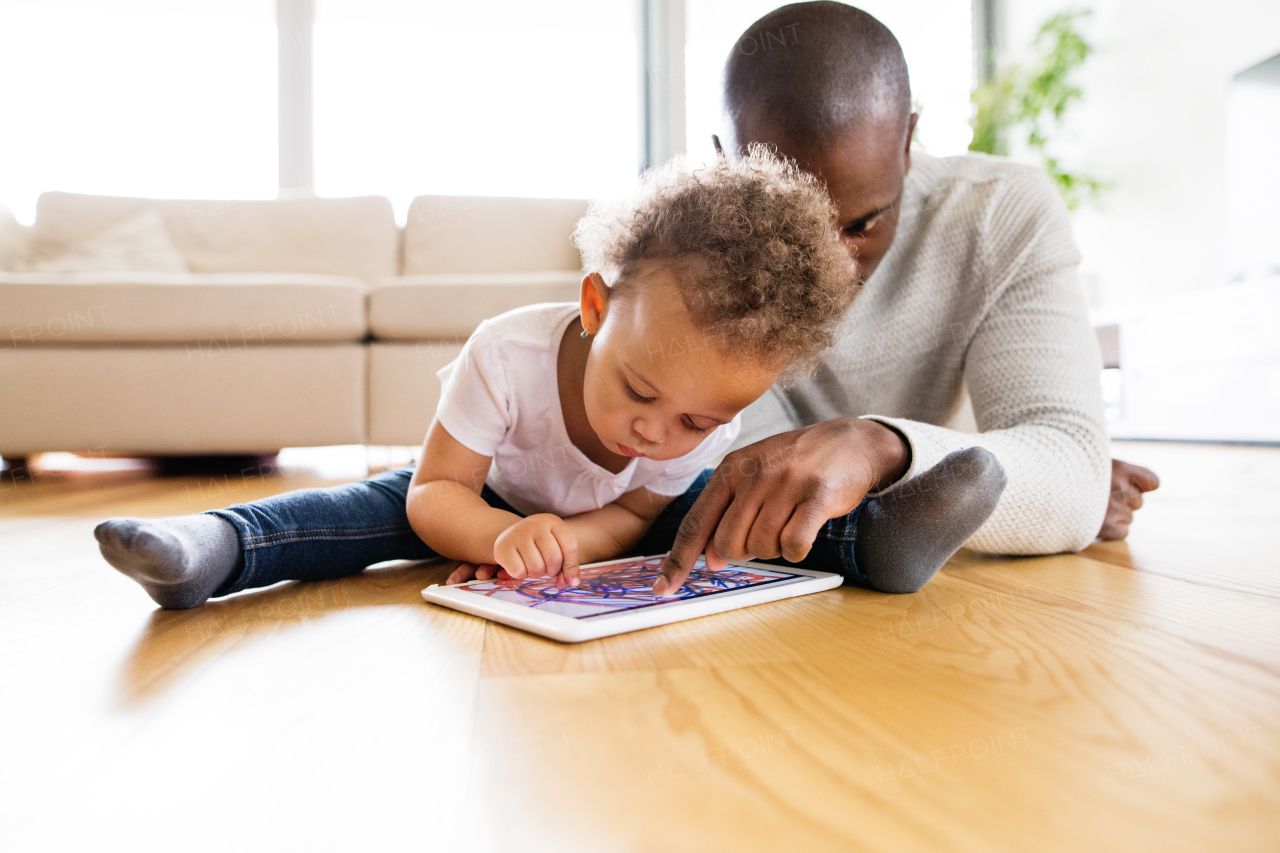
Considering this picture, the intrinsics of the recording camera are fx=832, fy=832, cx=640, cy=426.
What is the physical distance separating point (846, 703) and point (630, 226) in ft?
1.74

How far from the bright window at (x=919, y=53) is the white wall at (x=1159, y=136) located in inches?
21.4

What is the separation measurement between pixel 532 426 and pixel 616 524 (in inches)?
5.8

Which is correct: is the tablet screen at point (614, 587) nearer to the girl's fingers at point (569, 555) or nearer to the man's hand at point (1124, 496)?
the girl's fingers at point (569, 555)

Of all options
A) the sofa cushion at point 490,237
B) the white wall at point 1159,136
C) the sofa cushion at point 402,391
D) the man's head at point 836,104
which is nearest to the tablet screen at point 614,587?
the man's head at point 836,104

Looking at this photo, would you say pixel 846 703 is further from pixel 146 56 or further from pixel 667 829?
pixel 146 56

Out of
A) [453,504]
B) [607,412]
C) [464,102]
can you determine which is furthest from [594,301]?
[464,102]

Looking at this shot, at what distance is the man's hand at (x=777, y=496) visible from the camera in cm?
67

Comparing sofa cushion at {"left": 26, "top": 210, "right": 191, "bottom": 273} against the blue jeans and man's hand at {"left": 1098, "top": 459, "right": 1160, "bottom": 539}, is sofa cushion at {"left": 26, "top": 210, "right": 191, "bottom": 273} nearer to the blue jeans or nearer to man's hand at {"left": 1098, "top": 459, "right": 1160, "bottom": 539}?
the blue jeans

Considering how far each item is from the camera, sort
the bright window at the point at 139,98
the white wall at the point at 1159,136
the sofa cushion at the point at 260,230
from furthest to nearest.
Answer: the bright window at the point at 139,98, the white wall at the point at 1159,136, the sofa cushion at the point at 260,230

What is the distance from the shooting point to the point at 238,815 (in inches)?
14.1

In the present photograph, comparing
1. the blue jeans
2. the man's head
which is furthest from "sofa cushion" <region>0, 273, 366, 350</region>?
the man's head

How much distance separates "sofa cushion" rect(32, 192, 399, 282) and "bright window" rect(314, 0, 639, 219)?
1008 millimetres

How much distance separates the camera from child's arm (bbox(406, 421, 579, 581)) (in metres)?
0.75

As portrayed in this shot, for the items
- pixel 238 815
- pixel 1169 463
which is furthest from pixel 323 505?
pixel 1169 463
